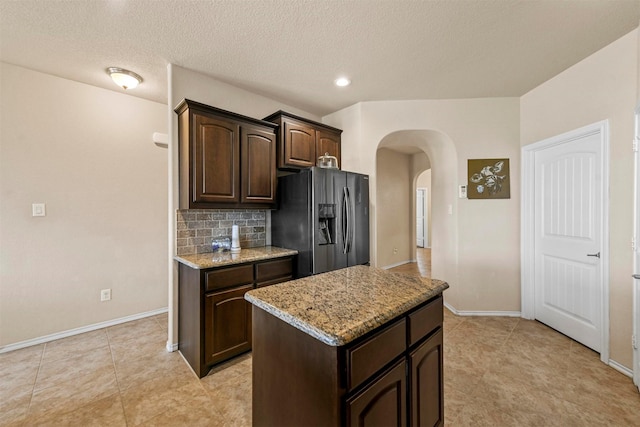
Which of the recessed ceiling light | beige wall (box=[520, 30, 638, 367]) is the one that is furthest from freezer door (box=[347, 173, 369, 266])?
beige wall (box=[520, 30, 638, 367])

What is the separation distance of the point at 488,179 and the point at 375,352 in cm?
304

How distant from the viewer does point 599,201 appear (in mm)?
2357

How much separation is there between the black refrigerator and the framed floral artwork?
1.32m

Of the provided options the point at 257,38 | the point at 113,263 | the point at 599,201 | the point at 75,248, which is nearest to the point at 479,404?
the point at 599,201

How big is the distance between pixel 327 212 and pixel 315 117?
1.82 metres

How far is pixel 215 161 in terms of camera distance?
2441 mm

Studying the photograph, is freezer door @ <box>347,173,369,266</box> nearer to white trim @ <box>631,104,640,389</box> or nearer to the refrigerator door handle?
the refrigerator door handle

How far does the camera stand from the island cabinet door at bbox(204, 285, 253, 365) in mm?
2146

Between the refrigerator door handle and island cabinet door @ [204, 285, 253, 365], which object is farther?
the refrigerator door handle

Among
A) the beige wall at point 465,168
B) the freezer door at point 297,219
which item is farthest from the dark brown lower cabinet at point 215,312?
the beige wall at point 465,168

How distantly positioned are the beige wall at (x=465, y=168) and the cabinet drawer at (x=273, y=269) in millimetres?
1298

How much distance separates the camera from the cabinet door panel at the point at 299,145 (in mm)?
3041

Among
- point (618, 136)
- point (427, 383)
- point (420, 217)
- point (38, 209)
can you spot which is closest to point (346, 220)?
point (427, 383)

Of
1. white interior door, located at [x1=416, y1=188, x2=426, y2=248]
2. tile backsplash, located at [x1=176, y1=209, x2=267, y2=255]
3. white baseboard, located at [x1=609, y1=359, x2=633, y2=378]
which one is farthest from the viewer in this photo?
white interior door, located at [x1=416, y1=188, x2=426, y2=248]
